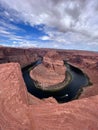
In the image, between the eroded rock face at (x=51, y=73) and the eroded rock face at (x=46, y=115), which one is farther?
the eroded rock face at (x=51, y=73)

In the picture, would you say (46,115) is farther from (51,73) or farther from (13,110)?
(51,73)

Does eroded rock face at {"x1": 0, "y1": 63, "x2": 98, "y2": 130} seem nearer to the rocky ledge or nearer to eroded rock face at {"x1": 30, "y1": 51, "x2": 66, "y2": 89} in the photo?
the rocky ledge

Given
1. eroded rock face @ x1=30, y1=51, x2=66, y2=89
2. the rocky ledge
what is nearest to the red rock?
the rocky ledge

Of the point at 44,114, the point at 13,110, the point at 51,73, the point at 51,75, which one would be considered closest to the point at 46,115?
the point at 44,114

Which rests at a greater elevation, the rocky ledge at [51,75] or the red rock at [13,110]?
the red rock at [13,110]

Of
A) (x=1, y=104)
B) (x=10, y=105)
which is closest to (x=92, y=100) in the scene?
(x=10, y=105)

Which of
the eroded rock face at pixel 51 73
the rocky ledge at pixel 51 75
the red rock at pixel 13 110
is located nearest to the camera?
the red rock at pixel 13 110

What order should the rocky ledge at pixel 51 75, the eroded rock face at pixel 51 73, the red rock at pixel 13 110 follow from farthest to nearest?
1. the eroded rock face at pixel 51 73
2. the rocky ledge at pixel 51 75
3. the red rock at pixel 13 110

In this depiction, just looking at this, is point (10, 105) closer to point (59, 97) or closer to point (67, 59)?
point (59, 97)

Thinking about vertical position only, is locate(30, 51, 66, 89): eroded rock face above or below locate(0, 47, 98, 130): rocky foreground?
below

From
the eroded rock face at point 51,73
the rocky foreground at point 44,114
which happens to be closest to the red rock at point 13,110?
the rocky foreground at point 44,114

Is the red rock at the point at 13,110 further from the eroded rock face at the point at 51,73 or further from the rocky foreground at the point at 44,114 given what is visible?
the eroded rock face at the point at 51,73
